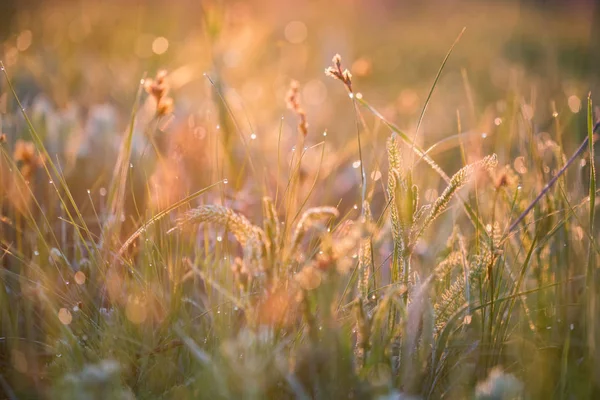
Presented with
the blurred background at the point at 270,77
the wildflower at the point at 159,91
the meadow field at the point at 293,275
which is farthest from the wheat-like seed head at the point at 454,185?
the wildflower at the point at 159,91

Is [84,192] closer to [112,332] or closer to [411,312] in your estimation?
[112,332]

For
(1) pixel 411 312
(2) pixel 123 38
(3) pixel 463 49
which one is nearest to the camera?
(1) pixel 411 312

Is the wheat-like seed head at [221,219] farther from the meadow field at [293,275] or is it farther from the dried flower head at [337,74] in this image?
the dried flower head at [337,74]

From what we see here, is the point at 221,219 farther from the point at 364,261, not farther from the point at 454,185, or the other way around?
the point at 454,185

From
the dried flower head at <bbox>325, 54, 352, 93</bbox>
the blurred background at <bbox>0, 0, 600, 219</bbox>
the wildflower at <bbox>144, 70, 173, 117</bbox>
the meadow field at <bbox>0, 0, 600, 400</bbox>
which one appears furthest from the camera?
the blurred background at <bbox>0, 0, 600, 219</bbox>

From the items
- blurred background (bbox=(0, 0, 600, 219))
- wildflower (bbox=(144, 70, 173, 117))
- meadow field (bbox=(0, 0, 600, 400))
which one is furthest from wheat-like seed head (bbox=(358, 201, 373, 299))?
wildflower (bbox=(144, 70, 173, 117))

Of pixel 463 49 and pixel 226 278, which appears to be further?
pixel 463 49

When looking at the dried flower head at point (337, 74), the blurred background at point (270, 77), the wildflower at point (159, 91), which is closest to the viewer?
the dried flower head at point (337, 74)

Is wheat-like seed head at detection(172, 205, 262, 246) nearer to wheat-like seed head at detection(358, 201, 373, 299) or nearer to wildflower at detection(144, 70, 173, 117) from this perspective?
wheat-like seed head at detection(358, 201, 373, 299)

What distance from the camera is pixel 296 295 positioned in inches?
39.3

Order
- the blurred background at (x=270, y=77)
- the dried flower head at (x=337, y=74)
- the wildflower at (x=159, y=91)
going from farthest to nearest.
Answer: the blurred background at (x=270, y=77)
the wildflower at (x=159, y=91)
the dried flower head at (x=337, y=74)

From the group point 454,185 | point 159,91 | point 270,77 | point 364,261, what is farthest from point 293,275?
point 270,77

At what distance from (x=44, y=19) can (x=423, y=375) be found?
4619mm

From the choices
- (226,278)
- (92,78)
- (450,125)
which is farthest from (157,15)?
(226,278)
